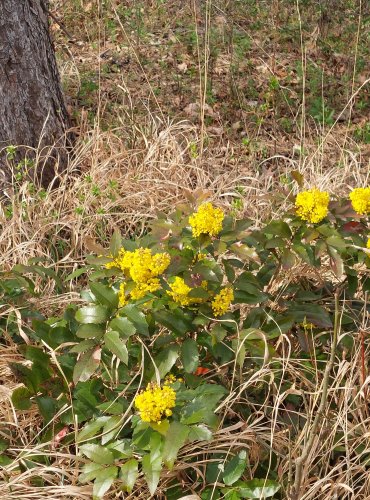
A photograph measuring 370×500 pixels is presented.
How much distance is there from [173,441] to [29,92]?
232cm

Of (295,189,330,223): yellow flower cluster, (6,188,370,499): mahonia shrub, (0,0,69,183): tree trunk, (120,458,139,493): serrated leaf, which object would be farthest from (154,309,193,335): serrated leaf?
(0,0,69,183): tree trunk

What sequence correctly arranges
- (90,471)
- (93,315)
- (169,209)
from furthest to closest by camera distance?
(169,209)
(93,315)
(90,471)

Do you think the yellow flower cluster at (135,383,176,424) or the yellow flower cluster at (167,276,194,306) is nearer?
the yellow flower cluster at (135,383,176,424)

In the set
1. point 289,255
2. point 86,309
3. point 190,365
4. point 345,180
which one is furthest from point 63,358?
point 345,180

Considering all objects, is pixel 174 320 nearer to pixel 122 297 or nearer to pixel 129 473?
pixel 122 297

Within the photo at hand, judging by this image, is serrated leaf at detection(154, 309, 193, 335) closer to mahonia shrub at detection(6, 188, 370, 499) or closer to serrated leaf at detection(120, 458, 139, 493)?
mahonia shrub at detection(6, 188, 370, 499)

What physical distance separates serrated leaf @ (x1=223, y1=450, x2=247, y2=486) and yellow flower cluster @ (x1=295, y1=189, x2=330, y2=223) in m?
0.73

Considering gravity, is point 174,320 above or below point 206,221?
below

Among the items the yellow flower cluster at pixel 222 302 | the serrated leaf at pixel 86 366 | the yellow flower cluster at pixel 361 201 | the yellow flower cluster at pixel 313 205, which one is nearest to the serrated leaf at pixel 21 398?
the serrated leaf at pixel 86 366

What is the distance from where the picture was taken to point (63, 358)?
7.84 feet

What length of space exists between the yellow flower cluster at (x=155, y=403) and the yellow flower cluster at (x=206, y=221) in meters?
0.48

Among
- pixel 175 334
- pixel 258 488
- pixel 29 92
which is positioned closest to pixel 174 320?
pixel 175 334

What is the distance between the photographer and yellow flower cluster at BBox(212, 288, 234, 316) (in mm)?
2199

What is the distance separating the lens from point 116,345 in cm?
207
